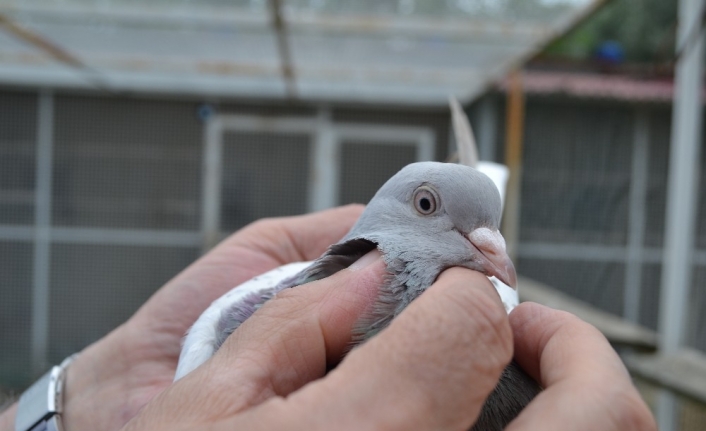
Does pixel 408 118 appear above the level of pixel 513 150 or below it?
above

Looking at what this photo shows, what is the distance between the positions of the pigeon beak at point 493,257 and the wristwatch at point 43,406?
3.47ft

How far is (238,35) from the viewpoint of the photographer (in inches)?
148

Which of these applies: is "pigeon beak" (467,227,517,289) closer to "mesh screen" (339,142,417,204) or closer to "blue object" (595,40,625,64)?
"mesh screen" (339,142,417,204)

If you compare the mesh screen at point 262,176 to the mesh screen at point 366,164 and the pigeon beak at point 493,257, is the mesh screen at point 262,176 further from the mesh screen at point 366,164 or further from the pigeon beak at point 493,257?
the pigeon beak at point 493,257

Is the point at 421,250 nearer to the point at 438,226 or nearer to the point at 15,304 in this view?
the point at 438,226

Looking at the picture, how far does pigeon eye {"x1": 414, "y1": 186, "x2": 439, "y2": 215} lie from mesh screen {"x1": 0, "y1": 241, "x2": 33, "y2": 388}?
16.2ft

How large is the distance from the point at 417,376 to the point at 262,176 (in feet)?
15.4

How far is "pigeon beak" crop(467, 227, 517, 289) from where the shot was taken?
937 millimetres

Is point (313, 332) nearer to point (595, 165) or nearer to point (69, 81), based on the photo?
point (595, 165)

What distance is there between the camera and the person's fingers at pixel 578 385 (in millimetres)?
649

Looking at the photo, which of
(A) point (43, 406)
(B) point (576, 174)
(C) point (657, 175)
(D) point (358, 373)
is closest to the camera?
(D) point (358, 373)

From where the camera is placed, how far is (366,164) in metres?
5.23

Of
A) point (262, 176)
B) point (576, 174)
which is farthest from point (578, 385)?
point (262, 176)

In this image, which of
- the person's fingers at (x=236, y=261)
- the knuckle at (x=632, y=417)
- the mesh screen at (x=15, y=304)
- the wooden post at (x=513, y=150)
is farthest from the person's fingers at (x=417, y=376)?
the mesh screen at (x=15, y=304)
